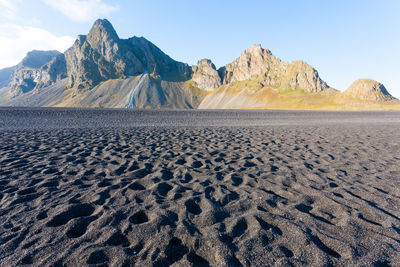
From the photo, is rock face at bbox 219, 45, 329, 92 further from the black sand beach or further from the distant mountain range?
the black sand beach

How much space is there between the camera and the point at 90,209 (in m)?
4.92

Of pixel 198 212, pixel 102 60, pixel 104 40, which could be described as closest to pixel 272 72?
pixel 102 60

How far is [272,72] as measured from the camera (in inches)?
6580

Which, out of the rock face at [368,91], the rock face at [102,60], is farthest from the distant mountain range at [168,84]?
the rock face at [368,91]

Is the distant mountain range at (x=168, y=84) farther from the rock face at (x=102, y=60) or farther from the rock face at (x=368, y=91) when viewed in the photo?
the rock face at (x=368, y=91)

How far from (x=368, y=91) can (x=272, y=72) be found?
246 ft

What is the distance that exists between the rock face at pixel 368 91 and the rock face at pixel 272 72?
2343 centimetres

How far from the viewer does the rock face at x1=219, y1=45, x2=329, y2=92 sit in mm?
138625

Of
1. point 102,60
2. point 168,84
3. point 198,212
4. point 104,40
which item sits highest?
point 104,40

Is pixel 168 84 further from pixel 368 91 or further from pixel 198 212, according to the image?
pixel 198 212

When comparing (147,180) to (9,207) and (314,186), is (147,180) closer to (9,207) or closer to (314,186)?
(9,207)

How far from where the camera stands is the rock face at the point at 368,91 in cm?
10106

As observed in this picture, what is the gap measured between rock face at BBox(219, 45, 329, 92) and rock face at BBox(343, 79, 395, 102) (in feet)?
76.9

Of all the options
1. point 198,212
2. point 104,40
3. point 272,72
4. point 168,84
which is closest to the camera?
point 198,212
